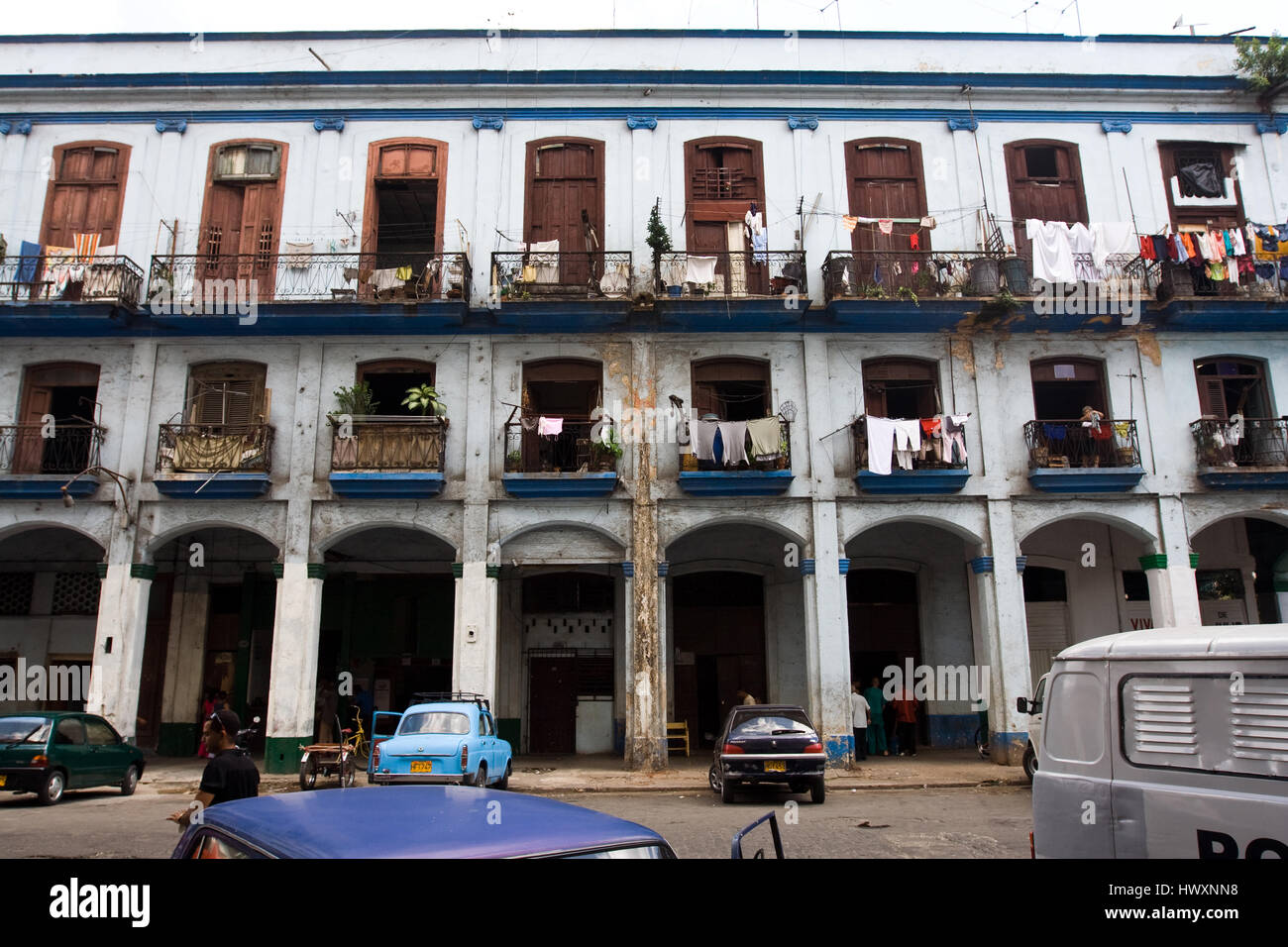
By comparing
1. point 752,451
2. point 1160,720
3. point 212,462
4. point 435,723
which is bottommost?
point 435,723

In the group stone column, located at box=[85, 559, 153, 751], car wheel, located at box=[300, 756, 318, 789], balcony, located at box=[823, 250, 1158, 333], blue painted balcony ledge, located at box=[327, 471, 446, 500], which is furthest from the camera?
balcony, located at box=[823, 250, 1158, 333]

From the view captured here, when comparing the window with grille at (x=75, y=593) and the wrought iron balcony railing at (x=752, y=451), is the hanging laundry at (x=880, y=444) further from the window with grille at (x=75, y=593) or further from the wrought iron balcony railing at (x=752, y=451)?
the window with grille at (x=75, y=593)

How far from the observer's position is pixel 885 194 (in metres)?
19.3

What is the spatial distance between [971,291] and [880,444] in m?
3.95

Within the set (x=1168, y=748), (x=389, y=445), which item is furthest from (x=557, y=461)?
(x=1168, y=748)

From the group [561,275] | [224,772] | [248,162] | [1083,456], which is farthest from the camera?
[248,162]

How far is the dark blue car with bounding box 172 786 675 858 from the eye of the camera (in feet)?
9.17

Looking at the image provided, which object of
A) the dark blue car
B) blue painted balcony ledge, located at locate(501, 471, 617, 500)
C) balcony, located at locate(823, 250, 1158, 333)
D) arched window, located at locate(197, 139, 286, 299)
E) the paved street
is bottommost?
the paved street

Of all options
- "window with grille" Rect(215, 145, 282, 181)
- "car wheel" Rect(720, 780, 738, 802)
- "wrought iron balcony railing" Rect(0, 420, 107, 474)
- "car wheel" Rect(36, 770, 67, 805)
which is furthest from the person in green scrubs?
"window with grille" Rect(215, 145, 282, 181)

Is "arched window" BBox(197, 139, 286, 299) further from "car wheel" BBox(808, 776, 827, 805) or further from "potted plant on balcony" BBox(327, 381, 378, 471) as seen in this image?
"car wheel" BBox(808, 776, 827, 805)

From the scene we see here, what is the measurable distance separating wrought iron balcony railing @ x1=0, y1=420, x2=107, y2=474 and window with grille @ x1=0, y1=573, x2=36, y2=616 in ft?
13.4

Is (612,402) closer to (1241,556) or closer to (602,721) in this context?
(602,721)

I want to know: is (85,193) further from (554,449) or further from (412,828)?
(412,828)
